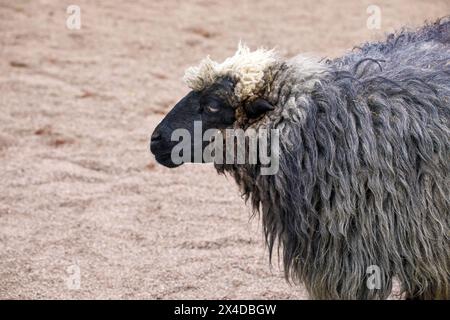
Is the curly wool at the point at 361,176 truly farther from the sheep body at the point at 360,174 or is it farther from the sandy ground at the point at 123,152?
the sandy ground at the point at 123,152

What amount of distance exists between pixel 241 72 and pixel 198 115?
0.92 ft

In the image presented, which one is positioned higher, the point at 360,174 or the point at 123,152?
the point at 123,152

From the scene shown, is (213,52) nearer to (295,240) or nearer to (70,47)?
(70,47)

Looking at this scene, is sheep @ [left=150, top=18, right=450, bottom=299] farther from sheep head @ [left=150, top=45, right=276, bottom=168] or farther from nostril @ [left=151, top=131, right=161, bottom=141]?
nostril @ [left=151, top=131, right=161, bottom=141]

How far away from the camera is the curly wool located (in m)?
3.11

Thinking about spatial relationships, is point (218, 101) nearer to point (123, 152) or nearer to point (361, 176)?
point (361, 176)

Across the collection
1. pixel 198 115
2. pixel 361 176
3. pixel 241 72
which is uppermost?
pixel 241 72

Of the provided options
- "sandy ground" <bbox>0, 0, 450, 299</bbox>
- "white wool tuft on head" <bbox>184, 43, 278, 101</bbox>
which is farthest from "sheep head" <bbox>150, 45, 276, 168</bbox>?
"sandy ground" <bbox>0, 0, 450, 299</bbox>

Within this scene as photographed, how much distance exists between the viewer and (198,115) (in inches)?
129

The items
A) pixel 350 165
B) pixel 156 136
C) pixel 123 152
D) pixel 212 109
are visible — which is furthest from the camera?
pixel 123 152

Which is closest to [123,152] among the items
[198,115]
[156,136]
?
[156,136]

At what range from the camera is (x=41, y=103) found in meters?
6.46

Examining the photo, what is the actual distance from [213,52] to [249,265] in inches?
148
